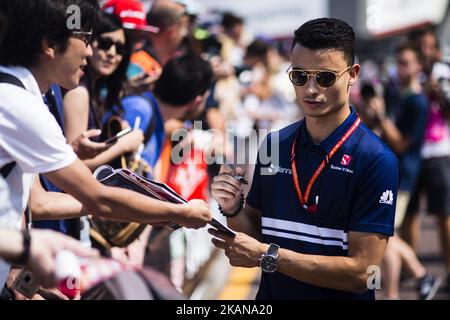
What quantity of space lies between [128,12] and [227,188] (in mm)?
2393

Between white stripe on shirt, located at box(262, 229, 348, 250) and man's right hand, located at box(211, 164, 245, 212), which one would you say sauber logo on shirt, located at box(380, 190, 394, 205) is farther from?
man's right hand, located at box(211, 164, 245, 212)

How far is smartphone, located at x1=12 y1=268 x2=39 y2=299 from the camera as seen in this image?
363 cm

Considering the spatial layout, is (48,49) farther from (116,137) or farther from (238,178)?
(116,137)

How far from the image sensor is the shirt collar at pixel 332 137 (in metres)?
3.75

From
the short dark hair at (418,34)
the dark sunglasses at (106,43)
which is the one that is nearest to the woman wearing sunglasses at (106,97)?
the dark sunglasses at (106,43)

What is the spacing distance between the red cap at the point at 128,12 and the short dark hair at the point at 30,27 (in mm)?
2200

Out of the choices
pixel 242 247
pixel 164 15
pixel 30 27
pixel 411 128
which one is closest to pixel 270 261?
pixel 242 247

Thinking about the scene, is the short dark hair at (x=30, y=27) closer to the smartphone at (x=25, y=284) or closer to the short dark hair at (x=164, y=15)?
the smartphone at (x=25, y=284)

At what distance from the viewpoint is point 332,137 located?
3.77 m

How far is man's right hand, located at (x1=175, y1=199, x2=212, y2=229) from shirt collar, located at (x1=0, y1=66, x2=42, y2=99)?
2.25 feet

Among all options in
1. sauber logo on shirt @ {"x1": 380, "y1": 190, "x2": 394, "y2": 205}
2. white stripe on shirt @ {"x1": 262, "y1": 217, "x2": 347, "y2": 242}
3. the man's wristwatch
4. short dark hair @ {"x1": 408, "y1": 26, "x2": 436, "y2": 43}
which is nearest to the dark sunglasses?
white stripe on shirt @ {"x1": 262, "y1": 217, "x2": 347, "y2": 242}

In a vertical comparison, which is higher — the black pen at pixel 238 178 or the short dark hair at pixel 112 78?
the short dark hair at pixel 112 78

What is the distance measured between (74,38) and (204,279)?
519 centimetres

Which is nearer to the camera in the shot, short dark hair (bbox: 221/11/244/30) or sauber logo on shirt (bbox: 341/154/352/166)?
sauber logo on shirt (bbox: 341/154/352/166)
